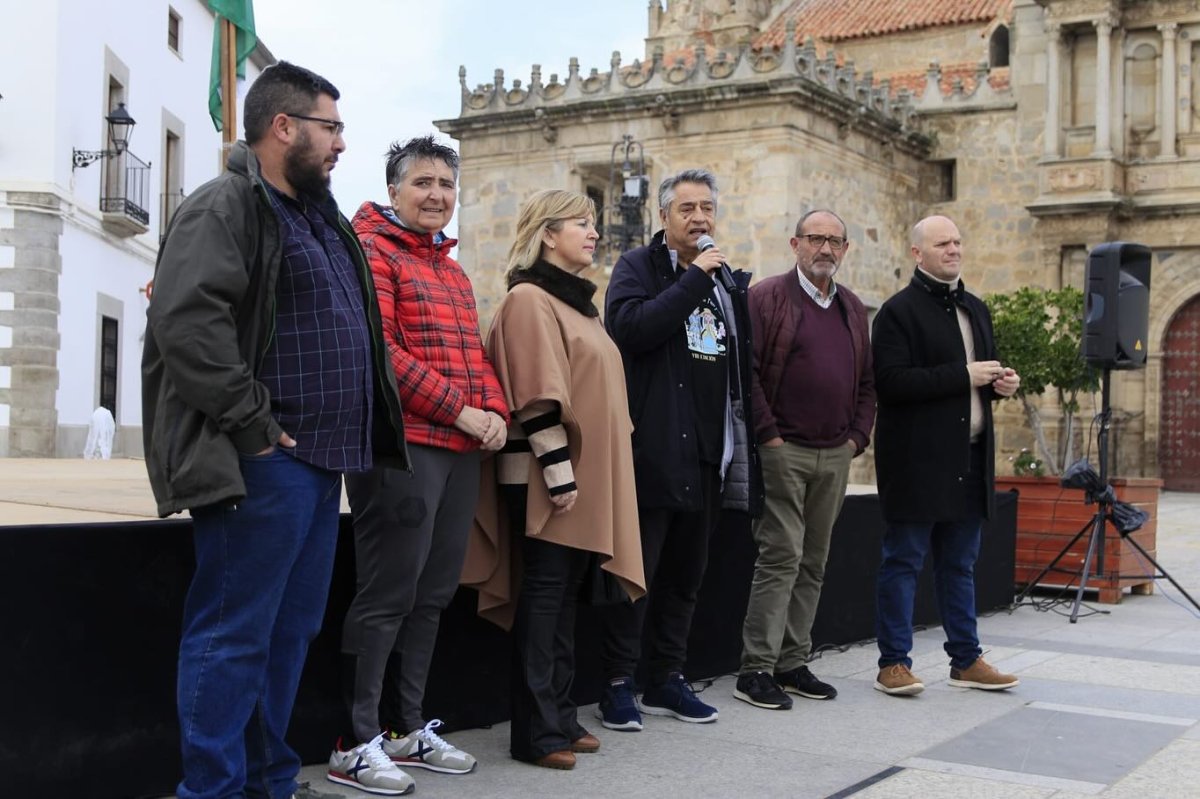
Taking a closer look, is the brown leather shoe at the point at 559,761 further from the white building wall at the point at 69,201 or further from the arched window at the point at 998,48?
the arched window at the point at 998,48

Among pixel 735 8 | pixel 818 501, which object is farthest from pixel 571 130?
pixel 818 501

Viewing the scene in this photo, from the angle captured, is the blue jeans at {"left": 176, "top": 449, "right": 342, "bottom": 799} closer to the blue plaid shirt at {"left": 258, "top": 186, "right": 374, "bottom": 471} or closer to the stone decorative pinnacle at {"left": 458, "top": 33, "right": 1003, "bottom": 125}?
the blue plaid shirt at {"left": 258, "top": 186, "right": 374, "bottom": 471}

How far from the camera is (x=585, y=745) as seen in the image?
4488 mm

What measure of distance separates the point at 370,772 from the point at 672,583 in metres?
1.51

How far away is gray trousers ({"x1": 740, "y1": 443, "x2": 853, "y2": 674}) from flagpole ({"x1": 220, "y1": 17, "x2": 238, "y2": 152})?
4483 mm

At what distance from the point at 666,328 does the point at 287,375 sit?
165 centimetres

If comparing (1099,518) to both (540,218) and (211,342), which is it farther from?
(211,342)

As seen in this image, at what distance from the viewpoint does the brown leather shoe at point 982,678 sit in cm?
569

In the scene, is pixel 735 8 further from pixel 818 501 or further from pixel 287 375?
pixel 287 375

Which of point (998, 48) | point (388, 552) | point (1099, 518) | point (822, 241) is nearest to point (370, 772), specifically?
point (388, 552)

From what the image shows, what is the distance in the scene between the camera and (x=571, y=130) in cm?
2447

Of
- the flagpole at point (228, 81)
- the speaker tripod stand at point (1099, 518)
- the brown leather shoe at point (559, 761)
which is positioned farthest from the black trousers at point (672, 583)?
the flagpole at point (228, 81)

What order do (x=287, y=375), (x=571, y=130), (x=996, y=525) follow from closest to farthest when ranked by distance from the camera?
(x=287, y=375) < (x=996, y=525) < (x=571, y=130)

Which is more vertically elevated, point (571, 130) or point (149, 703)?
point (571, 130)
